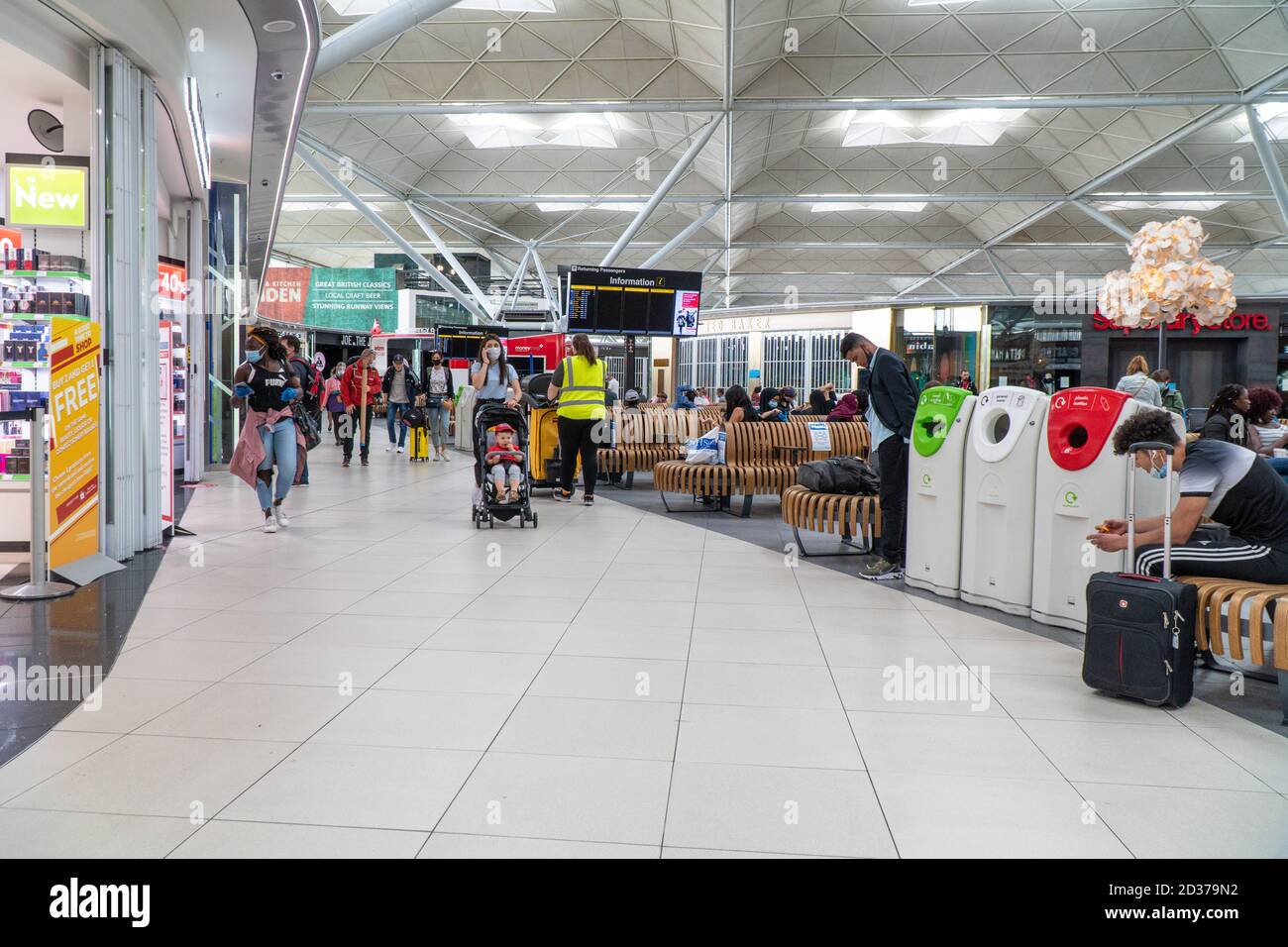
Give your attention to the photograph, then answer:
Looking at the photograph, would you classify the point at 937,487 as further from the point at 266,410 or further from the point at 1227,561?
the point at 266,410

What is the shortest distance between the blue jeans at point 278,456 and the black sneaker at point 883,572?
492 cm

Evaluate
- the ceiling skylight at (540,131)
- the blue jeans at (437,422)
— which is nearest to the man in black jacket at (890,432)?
the blue jeans at (437,422)

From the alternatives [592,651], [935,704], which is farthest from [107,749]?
[935,704]

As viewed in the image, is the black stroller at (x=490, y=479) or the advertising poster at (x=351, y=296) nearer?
the black stroller at (x=490, y=479)

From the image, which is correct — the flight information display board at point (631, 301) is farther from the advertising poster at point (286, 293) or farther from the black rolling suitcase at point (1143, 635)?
the advertising poster at point (286, 293)

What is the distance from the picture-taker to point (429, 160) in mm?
28531

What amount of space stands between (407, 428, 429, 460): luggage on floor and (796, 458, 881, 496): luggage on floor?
11.5m

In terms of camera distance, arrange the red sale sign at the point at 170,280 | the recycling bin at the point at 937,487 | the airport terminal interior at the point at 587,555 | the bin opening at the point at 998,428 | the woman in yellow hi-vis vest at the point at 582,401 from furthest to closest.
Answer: the red sale sign at the point at 170,280 → the woman in yellow hi-vis vest at the point at 582,401 → the recycling bin at the point at 937,487 → the bin opening at the point at 998,428 → the airport terminal interior at the point at 587,555

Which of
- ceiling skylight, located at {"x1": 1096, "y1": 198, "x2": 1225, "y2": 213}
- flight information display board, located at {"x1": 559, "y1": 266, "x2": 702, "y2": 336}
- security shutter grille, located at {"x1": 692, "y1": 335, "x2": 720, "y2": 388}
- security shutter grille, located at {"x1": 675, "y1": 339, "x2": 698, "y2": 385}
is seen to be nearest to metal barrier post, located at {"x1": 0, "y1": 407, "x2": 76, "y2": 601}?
flight information display board, located at {"x1": 559, "y1": 266, "x2": 702, "y2": 336}

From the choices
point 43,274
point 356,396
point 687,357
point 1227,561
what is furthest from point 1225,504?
point 687,357

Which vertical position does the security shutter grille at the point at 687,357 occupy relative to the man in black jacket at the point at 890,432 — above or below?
above

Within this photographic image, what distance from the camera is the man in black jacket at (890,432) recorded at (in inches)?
264

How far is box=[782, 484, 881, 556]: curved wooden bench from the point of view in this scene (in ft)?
24.0

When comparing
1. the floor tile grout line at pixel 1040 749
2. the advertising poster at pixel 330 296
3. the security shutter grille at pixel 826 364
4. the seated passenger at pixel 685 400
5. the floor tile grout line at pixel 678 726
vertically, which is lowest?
the floor tile grout line at pixel 1040 749
